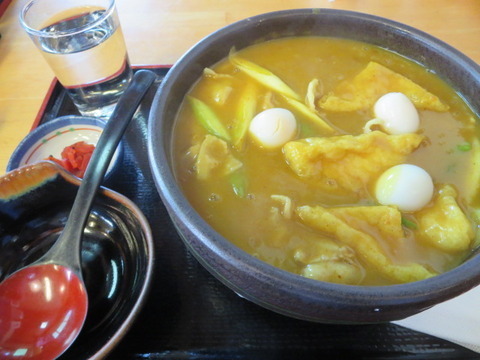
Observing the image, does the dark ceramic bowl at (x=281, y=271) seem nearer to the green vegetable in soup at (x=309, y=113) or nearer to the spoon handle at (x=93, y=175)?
the spoon handle at (x=93, y=175)

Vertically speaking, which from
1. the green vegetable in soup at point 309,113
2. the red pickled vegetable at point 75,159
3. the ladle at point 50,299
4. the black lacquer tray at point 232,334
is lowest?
the black lacquer tray at point 232,334

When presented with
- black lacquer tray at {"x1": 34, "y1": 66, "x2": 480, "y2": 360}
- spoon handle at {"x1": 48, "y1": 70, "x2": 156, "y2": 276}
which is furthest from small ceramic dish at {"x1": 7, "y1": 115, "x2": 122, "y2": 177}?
black lacquer tray at {"x1": 34, "y1": 66, "x2": 480, "y2": 360}

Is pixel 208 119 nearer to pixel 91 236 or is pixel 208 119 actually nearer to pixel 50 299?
pixel 91 236

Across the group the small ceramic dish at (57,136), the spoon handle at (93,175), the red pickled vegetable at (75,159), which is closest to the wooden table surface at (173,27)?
the small ceramic dish at (57,136)

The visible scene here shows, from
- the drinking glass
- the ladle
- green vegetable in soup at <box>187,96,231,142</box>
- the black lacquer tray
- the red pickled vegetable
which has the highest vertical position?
the drinking glass

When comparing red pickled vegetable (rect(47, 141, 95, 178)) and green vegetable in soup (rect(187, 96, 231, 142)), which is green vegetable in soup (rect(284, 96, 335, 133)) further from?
red pickled vegetable (rect(47, 141, 95, 178))

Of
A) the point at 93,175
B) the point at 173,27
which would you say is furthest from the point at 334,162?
the point at 173,27
